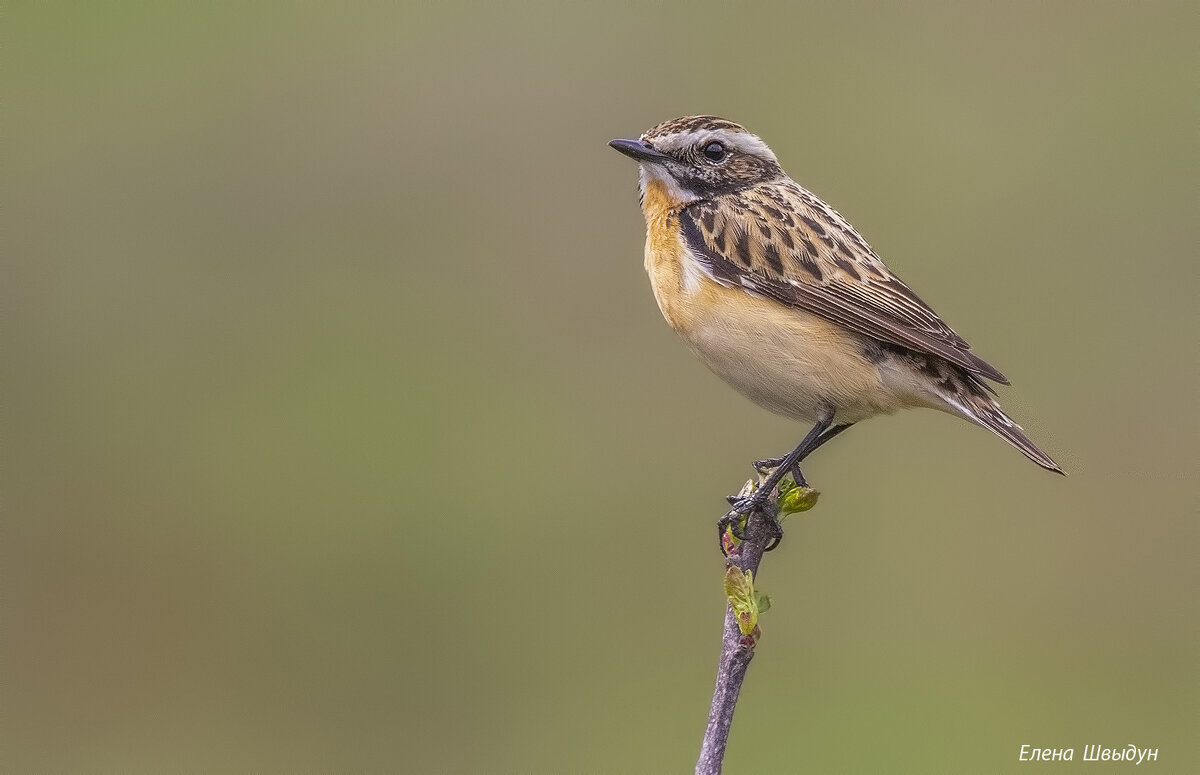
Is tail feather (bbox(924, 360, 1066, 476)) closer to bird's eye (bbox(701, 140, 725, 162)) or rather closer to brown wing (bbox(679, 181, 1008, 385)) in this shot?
brown wing (bbox(679, 181, 1008, 385))

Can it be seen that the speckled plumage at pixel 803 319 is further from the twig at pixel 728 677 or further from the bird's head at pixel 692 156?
the twig at pixel 728 677

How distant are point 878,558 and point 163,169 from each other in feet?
29.4

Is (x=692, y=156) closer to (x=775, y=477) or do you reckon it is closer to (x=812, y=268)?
(x=812, y=268)

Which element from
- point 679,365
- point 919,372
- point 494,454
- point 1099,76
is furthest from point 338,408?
point 1099,76

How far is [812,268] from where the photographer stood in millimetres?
7707

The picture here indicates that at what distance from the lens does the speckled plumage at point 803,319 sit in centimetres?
739

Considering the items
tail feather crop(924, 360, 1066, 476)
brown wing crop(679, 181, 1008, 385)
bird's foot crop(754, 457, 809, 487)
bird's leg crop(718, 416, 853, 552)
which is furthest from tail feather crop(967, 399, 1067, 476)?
bird's foot crop(754, 457, 809, 487)

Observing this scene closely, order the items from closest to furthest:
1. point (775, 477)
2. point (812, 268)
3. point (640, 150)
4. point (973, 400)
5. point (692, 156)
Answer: point (775, 477) < point (973, 400) < point (812, 268) < point (640, 150) < point (692, 156)

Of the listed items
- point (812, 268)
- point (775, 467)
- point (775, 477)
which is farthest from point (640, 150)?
point (775, 477)

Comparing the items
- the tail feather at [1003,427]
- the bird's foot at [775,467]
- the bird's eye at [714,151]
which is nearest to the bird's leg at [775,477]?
the bird's foot at [775,467]

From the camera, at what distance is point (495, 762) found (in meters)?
11.1

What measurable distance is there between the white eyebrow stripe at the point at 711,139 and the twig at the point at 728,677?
2.68 metres

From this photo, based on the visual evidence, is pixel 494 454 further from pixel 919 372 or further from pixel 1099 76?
pixel 1099 76

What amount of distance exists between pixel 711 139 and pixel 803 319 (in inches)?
50.8
